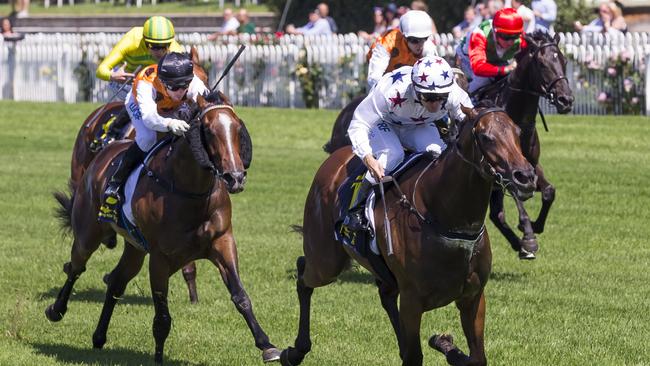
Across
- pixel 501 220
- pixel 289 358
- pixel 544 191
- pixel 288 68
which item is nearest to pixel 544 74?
pixel 544 191

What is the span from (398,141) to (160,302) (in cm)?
199

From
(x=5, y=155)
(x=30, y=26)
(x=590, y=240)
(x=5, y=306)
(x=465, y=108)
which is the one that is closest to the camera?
(x=465, y=108)

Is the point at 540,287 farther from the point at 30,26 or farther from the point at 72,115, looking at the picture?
the point at 30,26

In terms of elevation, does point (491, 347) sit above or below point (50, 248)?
above

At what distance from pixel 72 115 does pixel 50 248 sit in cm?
1330

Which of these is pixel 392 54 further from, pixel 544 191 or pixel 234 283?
pixel 234 283

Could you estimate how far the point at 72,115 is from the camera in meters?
26.9

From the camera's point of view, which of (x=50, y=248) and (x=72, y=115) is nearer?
(x=50, y=248)

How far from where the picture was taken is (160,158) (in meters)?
9.08

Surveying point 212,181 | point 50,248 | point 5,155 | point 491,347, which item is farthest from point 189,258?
point 5,155

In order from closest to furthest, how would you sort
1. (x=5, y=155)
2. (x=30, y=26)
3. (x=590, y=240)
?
(x=590, y=240) < (x=5, y=155) < (x=30, y=26)

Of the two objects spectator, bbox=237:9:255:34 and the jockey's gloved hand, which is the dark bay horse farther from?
spectator, bbox=237:9:255:34

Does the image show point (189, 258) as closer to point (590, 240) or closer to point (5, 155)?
point (590, 240)

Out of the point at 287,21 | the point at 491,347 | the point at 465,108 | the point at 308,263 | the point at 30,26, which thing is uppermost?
the point at 465,108
